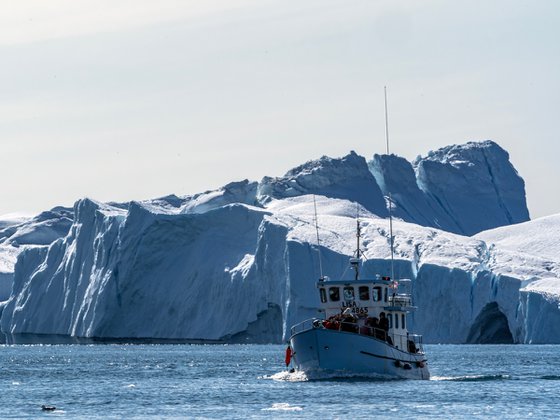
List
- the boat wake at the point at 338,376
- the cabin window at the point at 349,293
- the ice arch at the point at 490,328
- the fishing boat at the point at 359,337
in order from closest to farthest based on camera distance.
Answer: the fishing boat at the point at 359,337
the boat wake at the point at 338,376
the cabin window at the point at 349,293
the ice arch at the point at 490,328

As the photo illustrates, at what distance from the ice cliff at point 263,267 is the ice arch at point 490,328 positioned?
16 centimetres

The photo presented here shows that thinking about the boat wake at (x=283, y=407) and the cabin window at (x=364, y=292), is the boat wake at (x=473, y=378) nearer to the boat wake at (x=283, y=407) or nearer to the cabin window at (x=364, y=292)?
the cabin window at (x=364, y=292)

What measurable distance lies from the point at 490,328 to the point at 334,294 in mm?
52075

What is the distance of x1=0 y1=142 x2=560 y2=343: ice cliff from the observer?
9875 cm

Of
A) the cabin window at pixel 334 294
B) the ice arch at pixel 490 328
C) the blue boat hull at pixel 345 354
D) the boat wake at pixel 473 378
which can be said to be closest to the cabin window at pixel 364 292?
the cabin window at pixel 334 294

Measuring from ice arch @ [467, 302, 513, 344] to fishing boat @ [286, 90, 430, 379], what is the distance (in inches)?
1762

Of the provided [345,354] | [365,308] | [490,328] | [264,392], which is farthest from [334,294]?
[490,328]

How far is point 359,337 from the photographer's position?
162 ft

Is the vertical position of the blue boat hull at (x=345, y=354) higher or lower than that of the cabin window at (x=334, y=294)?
lower

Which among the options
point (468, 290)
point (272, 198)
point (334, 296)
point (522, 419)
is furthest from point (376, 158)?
point (522, 419)

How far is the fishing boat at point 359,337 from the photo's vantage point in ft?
164

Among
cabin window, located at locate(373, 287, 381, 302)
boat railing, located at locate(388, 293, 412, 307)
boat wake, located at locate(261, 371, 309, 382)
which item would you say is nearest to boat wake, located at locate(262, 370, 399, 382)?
boat wake, located at locate(261, 371, 309, 382)

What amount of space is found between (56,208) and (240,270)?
69555 mm

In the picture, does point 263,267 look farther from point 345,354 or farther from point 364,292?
point 345,354
